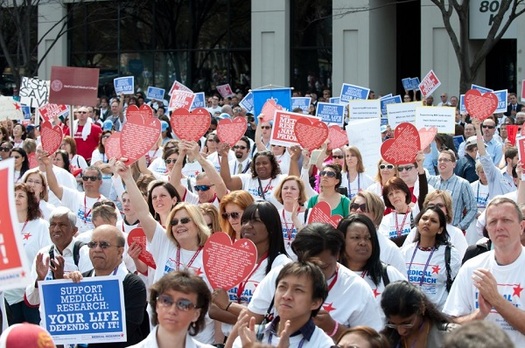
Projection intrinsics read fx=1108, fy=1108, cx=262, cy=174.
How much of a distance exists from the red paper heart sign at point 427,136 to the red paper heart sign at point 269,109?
2.66m

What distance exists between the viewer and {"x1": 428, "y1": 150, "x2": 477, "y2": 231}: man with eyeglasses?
34.6 feet

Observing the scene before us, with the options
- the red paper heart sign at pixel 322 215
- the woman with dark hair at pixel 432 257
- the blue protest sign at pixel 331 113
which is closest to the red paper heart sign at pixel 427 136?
the blue protest sign at pixel 331 113

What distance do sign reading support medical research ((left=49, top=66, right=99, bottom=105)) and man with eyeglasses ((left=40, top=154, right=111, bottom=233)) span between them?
18.7ft

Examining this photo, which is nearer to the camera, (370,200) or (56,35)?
(370,200)

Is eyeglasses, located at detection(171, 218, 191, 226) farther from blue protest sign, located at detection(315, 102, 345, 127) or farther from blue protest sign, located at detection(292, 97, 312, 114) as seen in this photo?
blue protest sign, located at detection(292, 97, 312, 114)

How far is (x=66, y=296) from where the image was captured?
6.38m

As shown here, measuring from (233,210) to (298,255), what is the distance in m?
1.69

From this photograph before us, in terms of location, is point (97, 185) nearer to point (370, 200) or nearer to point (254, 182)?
point (254, 182)

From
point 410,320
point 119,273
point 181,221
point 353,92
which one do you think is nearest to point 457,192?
point 181,221

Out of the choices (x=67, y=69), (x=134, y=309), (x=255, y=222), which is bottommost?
(x=134, y=309)

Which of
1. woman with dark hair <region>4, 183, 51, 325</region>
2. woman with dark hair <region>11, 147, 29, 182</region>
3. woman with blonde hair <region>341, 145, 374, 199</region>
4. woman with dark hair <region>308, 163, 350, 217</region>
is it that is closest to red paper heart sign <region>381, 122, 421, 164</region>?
woman with blonde hair <region>341, 145, 374, 199</region>

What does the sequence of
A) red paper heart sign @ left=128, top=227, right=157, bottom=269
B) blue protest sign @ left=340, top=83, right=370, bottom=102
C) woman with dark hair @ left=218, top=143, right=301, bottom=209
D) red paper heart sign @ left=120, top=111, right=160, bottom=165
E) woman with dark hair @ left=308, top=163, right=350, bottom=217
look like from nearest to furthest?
red paper heart sign @ left=128, top=227, right=157, bottom=269
red paper heart sign @ left=120, top=111, right=160, bottom=165
woman with dark hair @ left=308, top=163, right=350, bottom=217
woman with dark hair @ left=218, top=143, right=301, bottom=209
blue protest sign @ left=340, top=83, right=370, bottom=102

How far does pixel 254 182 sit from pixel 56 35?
2679 centimetres

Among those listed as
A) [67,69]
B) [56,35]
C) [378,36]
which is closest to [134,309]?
[67,69]
